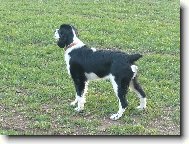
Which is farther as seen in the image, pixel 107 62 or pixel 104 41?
pixel 104 41

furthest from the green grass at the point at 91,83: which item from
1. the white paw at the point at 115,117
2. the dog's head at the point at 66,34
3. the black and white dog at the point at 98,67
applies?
the dog's head at the point at 66,34

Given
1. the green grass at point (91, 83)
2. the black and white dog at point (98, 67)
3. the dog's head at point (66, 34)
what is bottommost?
the green grass at point (91, 83)

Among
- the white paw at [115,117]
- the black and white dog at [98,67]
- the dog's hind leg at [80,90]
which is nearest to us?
the black and white dog at [98,67]

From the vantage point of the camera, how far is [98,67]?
8.28 meters

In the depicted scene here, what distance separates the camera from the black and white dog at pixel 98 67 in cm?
805

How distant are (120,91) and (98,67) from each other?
0.55 meters

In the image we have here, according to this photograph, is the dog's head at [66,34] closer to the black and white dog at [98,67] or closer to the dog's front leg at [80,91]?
the black and white dog at [98,67]

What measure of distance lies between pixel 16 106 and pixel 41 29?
16.7 feet

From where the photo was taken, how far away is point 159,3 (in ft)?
57.6

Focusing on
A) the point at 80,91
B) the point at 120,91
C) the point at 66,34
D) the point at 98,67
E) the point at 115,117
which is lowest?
the point at 115,117

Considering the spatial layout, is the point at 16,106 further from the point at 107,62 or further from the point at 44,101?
the point at 107,62

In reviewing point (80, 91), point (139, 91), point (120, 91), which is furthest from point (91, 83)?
point (120, 91)

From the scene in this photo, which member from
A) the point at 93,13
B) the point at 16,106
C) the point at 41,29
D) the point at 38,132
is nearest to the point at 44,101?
the point at 16,106

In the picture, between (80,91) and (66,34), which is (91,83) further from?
(66,34)
